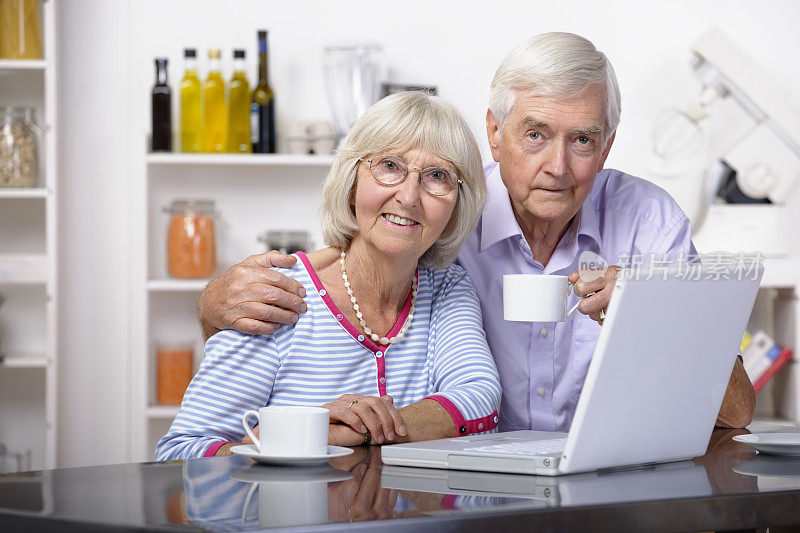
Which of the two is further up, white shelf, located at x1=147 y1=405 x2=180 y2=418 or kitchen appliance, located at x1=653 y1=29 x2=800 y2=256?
kitchen appliance, located at x1=653 y1=29 x2=800 y2=256

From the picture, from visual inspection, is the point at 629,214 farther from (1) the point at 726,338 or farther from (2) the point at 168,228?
A: (2) the point at 168,228

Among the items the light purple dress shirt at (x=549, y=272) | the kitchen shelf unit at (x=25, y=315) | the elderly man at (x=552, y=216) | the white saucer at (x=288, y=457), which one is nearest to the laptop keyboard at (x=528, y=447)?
the white saucer at (x=288, y=457)

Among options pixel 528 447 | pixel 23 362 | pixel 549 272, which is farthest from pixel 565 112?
pixel 23 362

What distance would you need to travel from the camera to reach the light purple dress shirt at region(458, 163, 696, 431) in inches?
67.0

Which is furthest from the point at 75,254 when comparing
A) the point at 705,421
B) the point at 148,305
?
the point at 705,421

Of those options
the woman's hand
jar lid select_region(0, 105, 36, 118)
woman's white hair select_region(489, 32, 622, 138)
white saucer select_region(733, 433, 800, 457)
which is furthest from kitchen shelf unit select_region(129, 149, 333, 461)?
white saucer select_region(733, 433, 800, 457)

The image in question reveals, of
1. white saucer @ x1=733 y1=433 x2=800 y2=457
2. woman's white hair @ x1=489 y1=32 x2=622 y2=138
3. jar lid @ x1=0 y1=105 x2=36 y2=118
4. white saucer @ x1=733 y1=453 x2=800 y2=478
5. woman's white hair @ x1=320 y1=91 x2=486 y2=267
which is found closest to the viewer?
white saucer @ x1=733 y1=453 x2=800 y2=478

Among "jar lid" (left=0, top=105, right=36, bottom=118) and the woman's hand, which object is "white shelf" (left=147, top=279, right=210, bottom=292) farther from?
the woman's hand

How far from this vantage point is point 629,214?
176 cm

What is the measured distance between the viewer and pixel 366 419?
46.6 inches

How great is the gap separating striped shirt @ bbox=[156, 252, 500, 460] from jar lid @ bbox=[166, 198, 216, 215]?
1.61 meters

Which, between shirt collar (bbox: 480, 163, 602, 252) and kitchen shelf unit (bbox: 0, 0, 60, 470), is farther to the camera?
kitchen shelf unit (bbox: 0, 0, 60, 470)

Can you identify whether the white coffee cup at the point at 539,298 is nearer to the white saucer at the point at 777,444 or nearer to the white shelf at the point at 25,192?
the white saucer at the point at 777,444

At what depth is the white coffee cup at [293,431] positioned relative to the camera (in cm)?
103
